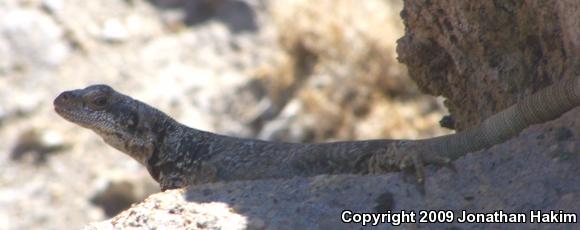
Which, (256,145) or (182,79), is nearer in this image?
(256,145)

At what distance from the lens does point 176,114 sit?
1462 cm

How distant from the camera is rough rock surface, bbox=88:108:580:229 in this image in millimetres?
4977

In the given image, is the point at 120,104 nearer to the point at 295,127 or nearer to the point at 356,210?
the point at 356,210

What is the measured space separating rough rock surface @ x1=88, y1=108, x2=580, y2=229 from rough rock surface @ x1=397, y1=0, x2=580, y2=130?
44 cm

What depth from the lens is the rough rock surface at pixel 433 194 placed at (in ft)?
16.3

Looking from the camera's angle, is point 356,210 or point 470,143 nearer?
point 356,210

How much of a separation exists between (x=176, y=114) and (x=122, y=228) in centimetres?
946

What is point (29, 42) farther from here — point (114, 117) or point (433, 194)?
point (433, 194)

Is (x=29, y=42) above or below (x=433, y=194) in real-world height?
above

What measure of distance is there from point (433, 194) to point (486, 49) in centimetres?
107

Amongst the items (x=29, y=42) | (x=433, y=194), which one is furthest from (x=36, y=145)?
(x=433, y=194)

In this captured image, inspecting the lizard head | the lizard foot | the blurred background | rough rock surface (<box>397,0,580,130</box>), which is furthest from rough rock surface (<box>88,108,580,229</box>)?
the blurred background

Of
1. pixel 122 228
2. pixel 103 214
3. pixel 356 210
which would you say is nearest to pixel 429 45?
pixel 356 210

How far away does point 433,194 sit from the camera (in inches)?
202
